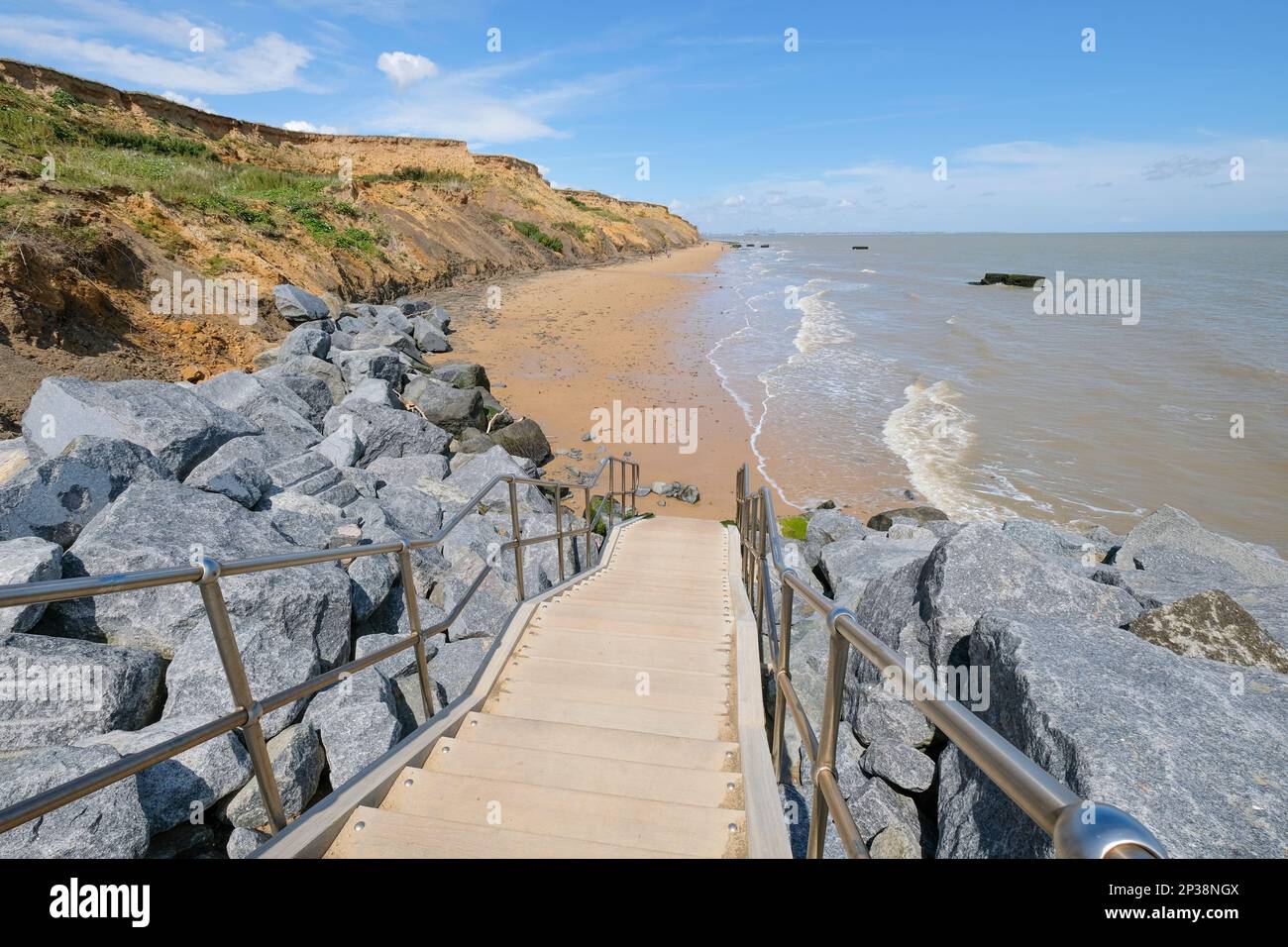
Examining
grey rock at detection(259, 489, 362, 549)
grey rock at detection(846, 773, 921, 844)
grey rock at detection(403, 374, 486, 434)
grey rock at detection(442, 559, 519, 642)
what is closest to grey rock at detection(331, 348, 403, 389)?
grey rock at detection(403, 374, 486, 434)

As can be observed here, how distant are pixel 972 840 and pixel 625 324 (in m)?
23.1

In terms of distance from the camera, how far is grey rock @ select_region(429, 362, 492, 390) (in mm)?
13711

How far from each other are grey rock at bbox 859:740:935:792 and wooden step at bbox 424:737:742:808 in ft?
5.48

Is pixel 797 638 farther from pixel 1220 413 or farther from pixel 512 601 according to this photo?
pixel 1220 413

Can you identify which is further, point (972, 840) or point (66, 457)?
point (66, 457)

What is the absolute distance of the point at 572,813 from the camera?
7.57 ft

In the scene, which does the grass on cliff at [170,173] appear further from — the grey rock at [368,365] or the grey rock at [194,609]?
the grey rock at [194,609]

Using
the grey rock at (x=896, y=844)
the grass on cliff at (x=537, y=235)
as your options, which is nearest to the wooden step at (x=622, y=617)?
the grey rock at (x=896, y=844)

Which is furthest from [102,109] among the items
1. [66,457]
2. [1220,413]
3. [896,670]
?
[1220,413]

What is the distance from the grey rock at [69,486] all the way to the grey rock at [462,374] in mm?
8043

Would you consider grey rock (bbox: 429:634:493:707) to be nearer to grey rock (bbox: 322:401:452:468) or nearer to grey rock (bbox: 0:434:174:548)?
grey rock (bbox: 0:434:174:548)

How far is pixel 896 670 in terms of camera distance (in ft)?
4.41

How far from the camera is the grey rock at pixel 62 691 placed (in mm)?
3113

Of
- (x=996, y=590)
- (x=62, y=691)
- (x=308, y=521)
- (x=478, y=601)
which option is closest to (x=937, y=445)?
(x=996, y=590)
